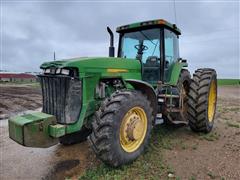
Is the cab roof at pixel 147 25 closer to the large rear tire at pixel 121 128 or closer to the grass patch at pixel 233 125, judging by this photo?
the large rear tire at pixel 121 128

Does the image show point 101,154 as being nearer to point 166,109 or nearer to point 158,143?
point 158,143

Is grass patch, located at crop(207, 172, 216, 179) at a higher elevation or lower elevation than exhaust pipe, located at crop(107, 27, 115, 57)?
lower

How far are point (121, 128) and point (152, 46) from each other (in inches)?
93.0

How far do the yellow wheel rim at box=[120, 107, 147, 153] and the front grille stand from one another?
0.79m

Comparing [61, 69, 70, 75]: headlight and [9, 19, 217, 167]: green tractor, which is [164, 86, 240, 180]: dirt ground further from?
[61, 69, 70, 75]: headlight

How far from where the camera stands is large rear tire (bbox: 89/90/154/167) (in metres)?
3.72

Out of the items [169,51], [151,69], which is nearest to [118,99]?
[151,69]

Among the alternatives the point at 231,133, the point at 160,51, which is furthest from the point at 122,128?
the point at 231,133

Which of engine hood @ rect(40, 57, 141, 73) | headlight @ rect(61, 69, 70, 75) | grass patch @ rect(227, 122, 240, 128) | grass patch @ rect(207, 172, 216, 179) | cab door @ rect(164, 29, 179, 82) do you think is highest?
cab door @ rect(164, 29, 179, 82)

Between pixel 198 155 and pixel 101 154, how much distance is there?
1987mm

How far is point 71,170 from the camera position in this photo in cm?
434

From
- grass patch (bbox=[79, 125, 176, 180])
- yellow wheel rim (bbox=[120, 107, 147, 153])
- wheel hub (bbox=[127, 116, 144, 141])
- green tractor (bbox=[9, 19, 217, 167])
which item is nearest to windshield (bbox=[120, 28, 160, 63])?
green tractor (bbox=[9, 19, 217, 167])

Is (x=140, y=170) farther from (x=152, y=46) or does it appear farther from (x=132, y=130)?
(x=152, y=46)

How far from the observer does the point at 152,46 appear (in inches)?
222
